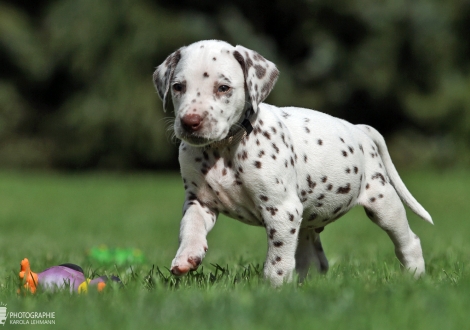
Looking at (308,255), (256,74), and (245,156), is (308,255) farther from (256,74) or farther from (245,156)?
(256,74)

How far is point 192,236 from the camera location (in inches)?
167

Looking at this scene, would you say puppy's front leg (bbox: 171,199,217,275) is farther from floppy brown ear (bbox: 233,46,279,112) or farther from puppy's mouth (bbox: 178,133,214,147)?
floppy brown ear (bbox: 233,46,279,112)

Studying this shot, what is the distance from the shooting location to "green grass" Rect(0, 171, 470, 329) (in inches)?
125

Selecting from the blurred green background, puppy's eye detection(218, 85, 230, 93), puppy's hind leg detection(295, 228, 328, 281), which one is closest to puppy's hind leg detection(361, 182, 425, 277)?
puppy's hind leg detection(295, 228, 328, 281)

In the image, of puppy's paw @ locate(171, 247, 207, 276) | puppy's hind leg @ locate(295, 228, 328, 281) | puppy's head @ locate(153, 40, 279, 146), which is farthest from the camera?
puppy's hind leg @ locate(295, 228, 328, 281)

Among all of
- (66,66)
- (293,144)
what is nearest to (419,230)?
(293,144)

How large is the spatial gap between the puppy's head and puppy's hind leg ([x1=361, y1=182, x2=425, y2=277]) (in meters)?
1.23

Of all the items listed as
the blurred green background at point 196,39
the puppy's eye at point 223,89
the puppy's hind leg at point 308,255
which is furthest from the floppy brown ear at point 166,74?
the blurred green background at point 196,39

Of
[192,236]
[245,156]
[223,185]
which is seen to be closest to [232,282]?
[192,236]

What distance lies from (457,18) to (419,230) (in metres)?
14.6

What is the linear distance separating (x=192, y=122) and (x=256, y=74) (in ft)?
2.04

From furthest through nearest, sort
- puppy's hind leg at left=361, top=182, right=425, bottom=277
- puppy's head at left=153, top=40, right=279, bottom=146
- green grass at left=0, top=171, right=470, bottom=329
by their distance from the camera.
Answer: puppy's hind leg at left=361, top=182, right=425, bottom=277 < puppy's head at left=153, top=40, right=279, bottom=146 < green grass at left=0, top=171, right=470, bottom=329

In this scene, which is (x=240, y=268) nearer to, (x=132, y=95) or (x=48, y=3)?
(x=132, y=95)

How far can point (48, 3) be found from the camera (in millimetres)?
23016
